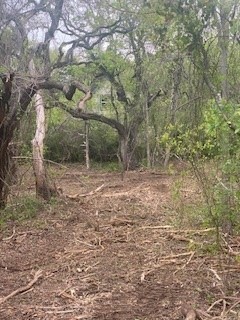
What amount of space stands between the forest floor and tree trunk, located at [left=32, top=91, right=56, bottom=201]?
0.33 meters

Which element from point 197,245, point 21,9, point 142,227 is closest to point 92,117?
point 21,9

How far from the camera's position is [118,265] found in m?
5.60

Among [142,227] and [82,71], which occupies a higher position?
[82,71]

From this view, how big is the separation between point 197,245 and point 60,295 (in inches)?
62.3

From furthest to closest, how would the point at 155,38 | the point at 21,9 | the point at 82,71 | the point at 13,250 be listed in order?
the point at 82,71, the point at 21,9, the point at 155,38, the point at 13,250

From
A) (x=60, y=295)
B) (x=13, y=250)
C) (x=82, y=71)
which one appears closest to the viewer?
(x=60, y=295)

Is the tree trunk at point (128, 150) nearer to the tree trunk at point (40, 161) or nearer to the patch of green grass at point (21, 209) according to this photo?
the tree trunk at point (40, 161)

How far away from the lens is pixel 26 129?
9.43 metres

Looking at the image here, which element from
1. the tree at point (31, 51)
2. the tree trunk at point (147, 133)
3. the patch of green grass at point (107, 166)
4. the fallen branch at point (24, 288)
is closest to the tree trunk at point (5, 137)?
the tree at point (31, 51)

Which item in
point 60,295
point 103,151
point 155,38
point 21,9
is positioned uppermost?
point 21,9

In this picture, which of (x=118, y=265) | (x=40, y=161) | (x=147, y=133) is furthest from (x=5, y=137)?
(x=147, y=133)

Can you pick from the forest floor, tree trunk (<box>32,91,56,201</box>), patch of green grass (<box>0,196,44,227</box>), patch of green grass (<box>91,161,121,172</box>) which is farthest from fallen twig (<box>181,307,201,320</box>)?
patch of green grass (<box>91,161,121,172</box>)

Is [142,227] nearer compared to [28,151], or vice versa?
[142,227]

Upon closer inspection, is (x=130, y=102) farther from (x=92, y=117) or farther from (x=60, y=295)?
(x=60, y=295)
